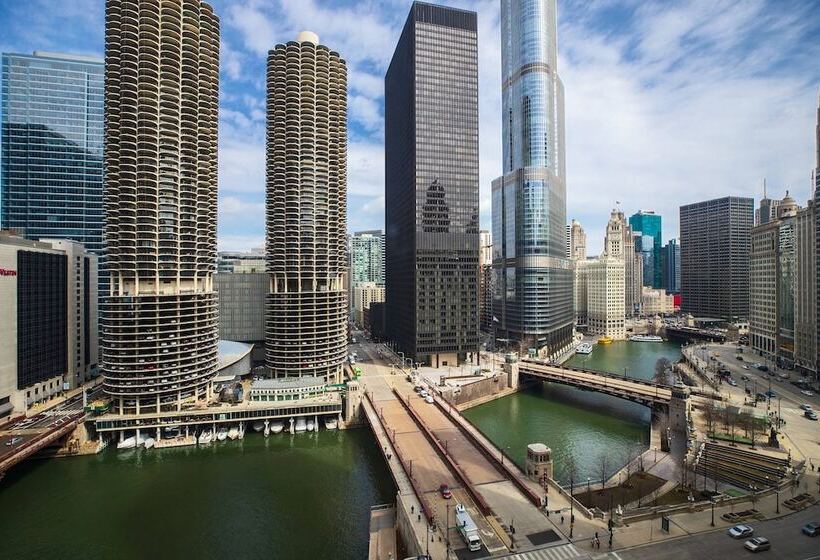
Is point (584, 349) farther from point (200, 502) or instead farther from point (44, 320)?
point (44, 320)

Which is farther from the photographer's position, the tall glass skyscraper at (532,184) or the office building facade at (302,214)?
the tall glass skyscraper at (532,184)

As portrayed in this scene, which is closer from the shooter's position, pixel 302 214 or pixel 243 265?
pixel 302 214

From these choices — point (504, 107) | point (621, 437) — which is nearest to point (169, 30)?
point (621, 437)

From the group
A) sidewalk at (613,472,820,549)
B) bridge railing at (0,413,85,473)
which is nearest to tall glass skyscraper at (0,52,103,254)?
bridge railing at (0,413,85,473)

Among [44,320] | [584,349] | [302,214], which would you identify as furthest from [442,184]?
[44,320]

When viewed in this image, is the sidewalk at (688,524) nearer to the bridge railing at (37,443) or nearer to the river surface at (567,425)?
the river surface at (567,425)

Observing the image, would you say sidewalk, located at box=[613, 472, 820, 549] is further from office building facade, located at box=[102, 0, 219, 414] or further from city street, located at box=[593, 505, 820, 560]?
office building facade, located at box=[102, 0, 219, 414]

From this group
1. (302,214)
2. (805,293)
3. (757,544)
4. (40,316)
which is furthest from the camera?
(805,293)

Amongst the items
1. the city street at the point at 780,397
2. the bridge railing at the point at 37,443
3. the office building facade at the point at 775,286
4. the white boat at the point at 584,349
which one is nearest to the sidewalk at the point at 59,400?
the bridge railing at the point at 37,443
